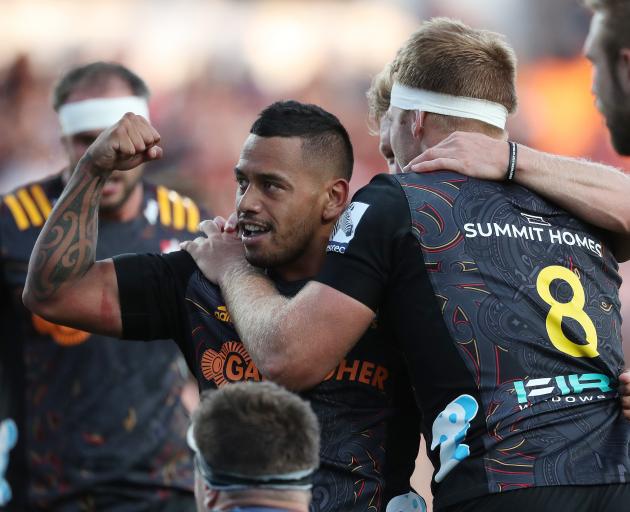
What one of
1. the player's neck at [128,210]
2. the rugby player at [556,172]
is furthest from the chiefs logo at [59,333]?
the rugby player at [556,172]

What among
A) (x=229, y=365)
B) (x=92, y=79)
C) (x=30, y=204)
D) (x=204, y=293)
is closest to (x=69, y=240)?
(x=204, y=293)

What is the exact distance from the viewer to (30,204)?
18.4ft

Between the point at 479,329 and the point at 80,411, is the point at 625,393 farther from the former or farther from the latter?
the point at 80,411

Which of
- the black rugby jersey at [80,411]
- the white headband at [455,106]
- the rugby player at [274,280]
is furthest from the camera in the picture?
the black rugby jersey at [80,411]

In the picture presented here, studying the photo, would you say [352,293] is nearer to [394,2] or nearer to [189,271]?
[189,271]

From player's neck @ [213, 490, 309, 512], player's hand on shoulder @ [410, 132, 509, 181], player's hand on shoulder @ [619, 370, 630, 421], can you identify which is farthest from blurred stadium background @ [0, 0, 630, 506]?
player's neck @ [213, 490, 309, 512]

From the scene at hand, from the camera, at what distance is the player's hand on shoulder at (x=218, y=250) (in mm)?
3682

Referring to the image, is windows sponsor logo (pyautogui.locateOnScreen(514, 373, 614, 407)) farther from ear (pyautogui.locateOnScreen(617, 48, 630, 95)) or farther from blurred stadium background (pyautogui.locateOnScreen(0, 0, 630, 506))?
blurred stadium background (pyautogui.locateOnScreen(0, 0, 630, 506))

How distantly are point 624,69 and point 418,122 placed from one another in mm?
808

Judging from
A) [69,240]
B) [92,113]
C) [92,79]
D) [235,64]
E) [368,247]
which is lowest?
[235,64]

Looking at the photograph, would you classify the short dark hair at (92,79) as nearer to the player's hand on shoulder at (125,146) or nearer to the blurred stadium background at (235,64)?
the player's hand on shoulder at (125,146)

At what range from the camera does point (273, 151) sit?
367cm

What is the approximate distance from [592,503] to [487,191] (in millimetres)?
989

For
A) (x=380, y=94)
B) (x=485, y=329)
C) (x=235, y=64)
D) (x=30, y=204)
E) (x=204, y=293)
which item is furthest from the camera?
(x=235, y=64)
